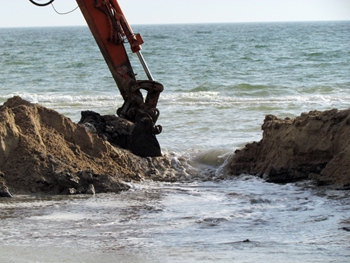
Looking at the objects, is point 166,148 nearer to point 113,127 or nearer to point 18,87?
point 113,127

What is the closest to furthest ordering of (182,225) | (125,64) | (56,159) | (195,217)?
(182,225) < (195,217) < (56,159) < (125,64)

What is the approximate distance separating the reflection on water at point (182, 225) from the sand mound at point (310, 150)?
36cm

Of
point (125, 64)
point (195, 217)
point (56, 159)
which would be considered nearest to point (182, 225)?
point (195, 217)

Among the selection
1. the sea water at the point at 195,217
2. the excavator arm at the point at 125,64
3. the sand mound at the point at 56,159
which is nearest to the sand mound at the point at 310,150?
the sea water at the point at 195,217

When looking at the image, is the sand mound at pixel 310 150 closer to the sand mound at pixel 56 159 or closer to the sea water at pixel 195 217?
the sea water at pixel 195 217

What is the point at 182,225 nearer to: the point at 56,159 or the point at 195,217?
the point at 195,217

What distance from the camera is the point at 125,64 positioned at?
9.13m

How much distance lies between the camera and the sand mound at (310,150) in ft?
25.3

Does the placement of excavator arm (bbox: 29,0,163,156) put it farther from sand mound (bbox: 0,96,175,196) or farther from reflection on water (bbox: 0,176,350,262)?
reflection on water (bbox: 0,176,350,262)

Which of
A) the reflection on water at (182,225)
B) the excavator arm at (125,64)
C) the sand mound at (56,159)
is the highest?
the excavator arm at (125,64)

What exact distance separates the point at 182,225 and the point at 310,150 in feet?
9.40

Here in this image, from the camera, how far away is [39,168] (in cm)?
726

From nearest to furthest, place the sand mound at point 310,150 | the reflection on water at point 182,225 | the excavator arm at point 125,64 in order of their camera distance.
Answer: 1. the reflection on water at point 182,225
2. the sand mound at point 310,150
3. the excavator arm at point 125,64

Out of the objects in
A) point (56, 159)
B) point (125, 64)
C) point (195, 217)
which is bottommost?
point (195, 217)
